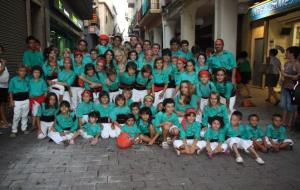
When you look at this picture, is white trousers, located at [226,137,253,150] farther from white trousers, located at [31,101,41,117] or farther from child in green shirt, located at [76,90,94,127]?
white trousers, located at [31,101,41,117]

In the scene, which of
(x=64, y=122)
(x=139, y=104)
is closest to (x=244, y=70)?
(x=139, y=104)

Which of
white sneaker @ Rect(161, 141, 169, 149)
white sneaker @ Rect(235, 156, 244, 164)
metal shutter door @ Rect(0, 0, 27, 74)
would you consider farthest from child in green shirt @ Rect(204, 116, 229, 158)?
metal shutter door @ Rect(0, 0, 27, 74)

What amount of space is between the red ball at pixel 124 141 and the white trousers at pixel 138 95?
1.59 meters

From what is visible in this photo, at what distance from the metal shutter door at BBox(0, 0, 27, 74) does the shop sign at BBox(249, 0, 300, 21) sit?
8836 mm

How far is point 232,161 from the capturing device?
5203 millimetres

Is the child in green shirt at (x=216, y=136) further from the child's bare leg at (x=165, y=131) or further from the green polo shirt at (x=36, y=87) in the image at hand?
the green polo shirt at (x=36, y=87)

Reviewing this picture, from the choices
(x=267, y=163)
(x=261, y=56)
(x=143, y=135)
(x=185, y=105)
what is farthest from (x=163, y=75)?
(x=261, y=56)

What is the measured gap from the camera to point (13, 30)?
9.64 meters

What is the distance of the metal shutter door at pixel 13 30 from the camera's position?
29.3 ft

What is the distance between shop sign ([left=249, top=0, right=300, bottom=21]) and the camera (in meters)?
11.0

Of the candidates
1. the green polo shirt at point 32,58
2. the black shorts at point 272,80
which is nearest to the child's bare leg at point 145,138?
the green polo shirt at point 32,58

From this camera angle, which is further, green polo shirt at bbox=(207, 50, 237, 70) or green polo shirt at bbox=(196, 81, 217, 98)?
green polo shirt at bbox=(207, 50, 237, 70)

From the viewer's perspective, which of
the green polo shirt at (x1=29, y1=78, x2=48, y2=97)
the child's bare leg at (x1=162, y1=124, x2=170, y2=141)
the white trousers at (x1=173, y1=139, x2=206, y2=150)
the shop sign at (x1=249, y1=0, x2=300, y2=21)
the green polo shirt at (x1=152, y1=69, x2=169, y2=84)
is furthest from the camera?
the shop sign at (x1=249, y1=0, x2=300, y2=21)

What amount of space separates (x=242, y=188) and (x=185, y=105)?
8.60ft
